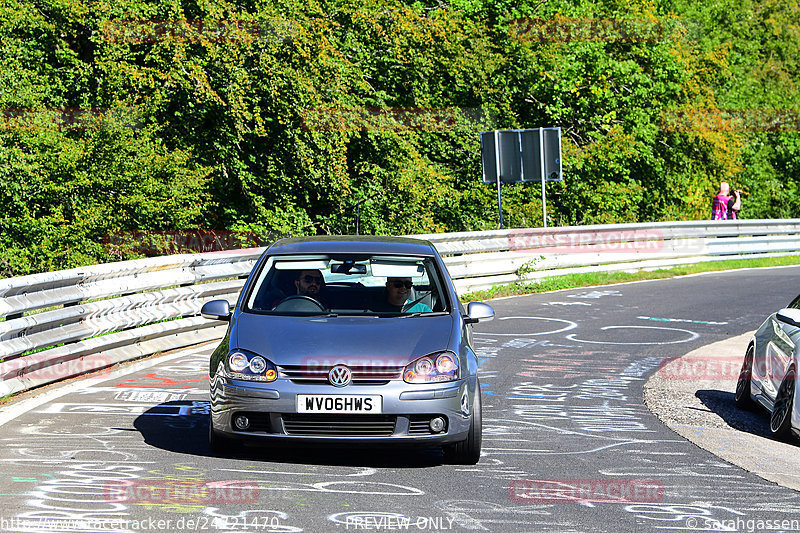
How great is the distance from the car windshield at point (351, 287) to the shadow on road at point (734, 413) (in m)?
2.74

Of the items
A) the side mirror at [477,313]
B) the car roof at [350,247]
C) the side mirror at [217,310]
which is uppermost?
the car roof at [350,247]

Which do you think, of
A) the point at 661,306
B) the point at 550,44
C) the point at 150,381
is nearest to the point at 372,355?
the point at 150,381

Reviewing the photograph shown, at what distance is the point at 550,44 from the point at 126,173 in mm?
16161

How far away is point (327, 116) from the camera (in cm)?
2523

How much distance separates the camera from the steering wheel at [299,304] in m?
7.86

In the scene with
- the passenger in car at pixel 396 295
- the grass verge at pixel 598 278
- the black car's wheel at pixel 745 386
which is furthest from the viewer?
the grass verge at pixel 598 278

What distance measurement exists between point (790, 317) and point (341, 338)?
348 centimetres

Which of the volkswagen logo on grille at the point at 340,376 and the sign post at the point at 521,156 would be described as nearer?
the volkswagen logo on grille at the point at 340,376

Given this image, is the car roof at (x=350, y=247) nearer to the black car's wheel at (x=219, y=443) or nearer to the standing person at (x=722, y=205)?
the black car's wheel at (x=219, y=443)

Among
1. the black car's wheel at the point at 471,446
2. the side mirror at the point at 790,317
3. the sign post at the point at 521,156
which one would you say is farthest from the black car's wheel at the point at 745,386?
the sign post at the point at 521,156

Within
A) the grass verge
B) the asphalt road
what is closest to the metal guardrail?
the grass verge

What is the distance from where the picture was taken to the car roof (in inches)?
329

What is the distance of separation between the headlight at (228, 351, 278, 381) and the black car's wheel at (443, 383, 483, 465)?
1217 millimetres

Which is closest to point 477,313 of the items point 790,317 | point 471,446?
point 471,446
